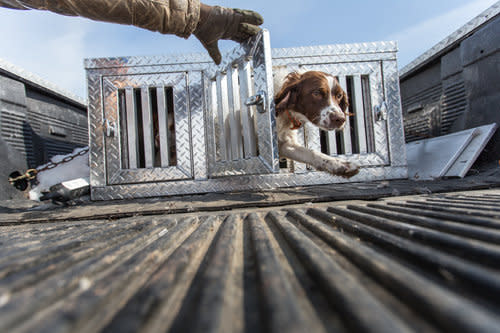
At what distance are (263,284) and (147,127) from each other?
3522 mm

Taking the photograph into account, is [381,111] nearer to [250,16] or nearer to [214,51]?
[250,16]

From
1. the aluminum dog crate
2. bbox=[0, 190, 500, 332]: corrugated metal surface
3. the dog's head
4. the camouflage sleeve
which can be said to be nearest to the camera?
bbox=[0, 190, 500, 332]: corrugated metal surface

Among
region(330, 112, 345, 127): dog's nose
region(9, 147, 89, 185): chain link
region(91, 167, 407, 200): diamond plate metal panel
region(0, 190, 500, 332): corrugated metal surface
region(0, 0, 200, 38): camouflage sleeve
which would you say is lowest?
region(0, 190, 500, 332): corrugated metal surface

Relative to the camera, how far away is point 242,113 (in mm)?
3201

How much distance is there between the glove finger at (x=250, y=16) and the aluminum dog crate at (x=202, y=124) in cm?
50

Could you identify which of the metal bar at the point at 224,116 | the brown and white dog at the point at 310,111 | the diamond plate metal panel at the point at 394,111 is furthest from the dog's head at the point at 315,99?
the diamond plate metal panel at the point at 394,111

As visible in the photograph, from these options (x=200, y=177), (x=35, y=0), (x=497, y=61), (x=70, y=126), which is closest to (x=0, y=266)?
(x=35, y=0)

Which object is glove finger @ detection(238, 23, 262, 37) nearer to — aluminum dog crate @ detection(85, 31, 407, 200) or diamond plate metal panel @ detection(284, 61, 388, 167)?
aluminum dog crate @ detection(85, 31, 407, 200)

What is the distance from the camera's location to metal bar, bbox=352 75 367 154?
3.80 metres

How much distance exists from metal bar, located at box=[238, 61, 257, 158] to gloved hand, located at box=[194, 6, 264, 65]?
367mm

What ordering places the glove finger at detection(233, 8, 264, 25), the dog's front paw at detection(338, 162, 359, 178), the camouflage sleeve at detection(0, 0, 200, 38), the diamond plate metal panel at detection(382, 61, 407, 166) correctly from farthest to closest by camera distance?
the diamond plate metal panel at detection(382, 61, 407, 166)
the glove finger at detection(233, 8, 264, 25)
the dog's front paw at detection(338, 162, 359, 178)
the camouflage sleeve at detection(0, 0, 200, 38)

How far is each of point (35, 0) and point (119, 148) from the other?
1.91 m

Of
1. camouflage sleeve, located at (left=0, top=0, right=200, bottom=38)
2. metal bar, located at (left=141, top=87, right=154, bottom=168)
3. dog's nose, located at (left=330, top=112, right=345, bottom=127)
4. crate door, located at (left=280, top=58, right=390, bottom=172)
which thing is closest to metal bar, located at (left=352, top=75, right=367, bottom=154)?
crate door, located at (left=280, top=58, right=390, bottom=172)

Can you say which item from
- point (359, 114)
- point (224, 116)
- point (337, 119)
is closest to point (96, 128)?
point (224, 116)
